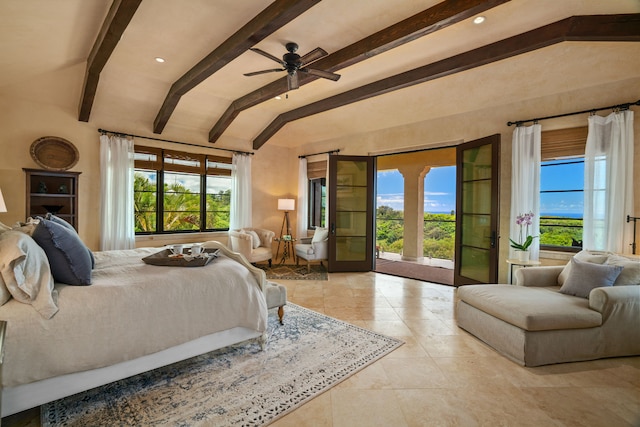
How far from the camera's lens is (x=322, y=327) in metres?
3.12

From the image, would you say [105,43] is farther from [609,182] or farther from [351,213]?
[609,182]

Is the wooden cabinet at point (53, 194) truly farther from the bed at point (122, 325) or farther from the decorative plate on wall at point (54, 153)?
the bed at point (122, 325)

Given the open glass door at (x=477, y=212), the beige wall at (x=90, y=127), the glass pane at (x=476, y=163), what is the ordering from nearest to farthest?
the beige wall at (x=90, y=127) < the open glass door at (x=477, y=212) < the glass pane at (x=476, y=163)

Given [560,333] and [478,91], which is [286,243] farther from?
[560,333]

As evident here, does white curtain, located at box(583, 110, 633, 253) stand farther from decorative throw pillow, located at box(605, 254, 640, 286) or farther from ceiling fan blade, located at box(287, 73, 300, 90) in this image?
ceiling fan blade, located at box(287, 73, 300, 90)

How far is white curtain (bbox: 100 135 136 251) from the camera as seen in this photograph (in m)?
4.82

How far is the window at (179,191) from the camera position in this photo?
544cm

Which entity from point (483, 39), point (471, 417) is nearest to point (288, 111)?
point (483, 39)

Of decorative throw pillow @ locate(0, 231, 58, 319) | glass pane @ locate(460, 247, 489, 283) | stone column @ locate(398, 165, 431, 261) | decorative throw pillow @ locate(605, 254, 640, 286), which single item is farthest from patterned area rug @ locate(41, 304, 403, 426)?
stone column @ locate(398, 165, 431, 261)

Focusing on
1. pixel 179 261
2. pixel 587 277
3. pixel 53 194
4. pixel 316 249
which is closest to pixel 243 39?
pixel 179 261

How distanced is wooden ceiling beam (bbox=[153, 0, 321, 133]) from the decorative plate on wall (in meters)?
1.60

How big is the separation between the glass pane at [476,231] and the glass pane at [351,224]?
1799mm

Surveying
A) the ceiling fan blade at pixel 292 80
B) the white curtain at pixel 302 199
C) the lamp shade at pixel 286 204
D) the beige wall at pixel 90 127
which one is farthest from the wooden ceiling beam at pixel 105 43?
the white curtain at pixel 302 199

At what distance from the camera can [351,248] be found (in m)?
5.89
